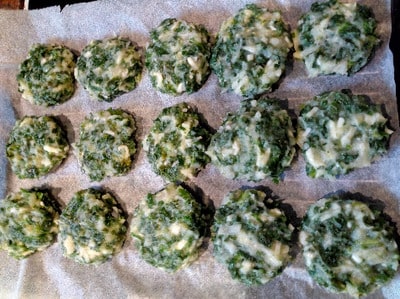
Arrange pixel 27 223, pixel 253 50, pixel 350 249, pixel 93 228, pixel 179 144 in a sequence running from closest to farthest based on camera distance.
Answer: pixel 350 249
pixel 253 50
pixel 179 144
pixel 93 228
pixel 27 223

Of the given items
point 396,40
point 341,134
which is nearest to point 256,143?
point 341,134

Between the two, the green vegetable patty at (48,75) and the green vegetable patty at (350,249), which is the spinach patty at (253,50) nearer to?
the green vegetable patty at (350,249)

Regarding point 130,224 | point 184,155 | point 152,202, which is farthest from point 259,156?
point 130,224

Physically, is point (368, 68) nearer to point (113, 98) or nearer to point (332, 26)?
point (332, 26)

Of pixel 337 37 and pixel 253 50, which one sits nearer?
pixel 337 37

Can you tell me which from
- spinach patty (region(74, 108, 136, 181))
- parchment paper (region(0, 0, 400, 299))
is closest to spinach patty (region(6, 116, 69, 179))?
parchment paper (region(0, 0, 400, 299))

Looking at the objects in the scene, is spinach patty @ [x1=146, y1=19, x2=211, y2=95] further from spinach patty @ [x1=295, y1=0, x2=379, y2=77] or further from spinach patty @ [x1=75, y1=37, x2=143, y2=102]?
spinach patty @ [x1=295, y1=0, x2=379, y2=77]

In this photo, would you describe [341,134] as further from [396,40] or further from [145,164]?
[145,164]
